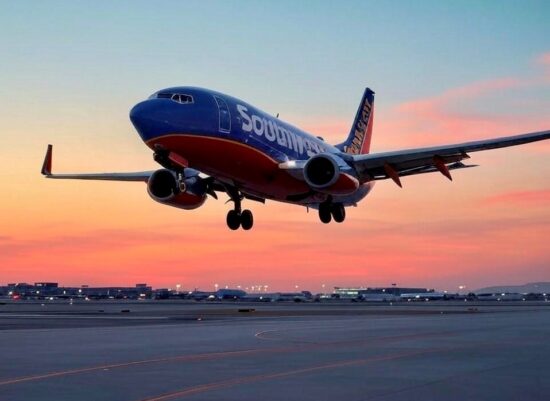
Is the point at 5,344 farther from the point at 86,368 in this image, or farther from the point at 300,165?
the point at 300,165

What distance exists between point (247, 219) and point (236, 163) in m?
10.1

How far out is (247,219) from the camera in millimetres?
50156

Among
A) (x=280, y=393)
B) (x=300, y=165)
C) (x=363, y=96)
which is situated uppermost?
(x=363, y=96)

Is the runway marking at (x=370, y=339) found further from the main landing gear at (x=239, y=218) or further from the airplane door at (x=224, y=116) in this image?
the main landing gear at (x=239, y=218)

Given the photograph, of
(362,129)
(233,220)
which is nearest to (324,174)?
(233,220)

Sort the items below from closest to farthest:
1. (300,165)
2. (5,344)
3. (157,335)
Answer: (5,344) → (157,335) → (300,165)

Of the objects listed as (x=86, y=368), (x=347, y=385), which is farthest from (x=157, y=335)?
(x=347, y=385)

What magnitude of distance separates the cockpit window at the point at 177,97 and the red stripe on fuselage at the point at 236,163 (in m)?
1.82

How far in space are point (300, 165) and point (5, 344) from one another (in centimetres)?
1908

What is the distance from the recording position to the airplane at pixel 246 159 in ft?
122

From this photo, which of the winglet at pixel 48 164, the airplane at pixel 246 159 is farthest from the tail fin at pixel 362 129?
the winglet at pixel 48 164

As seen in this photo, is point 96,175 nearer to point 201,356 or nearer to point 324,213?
point 324,213

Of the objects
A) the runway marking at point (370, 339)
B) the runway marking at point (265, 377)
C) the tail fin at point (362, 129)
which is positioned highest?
the tail fin at point (362, 129)

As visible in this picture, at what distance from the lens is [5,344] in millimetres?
30375
